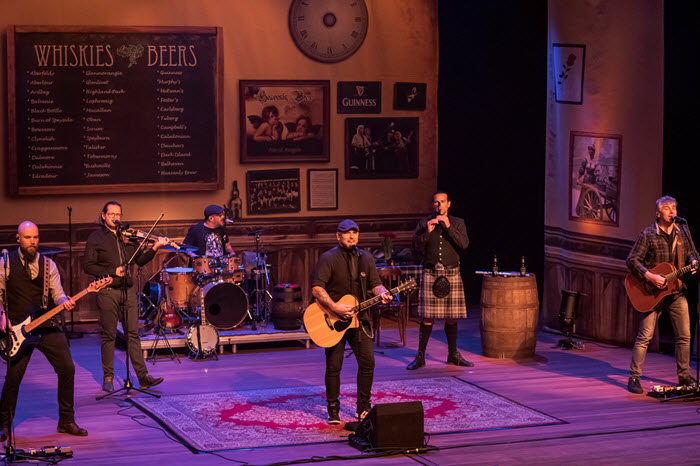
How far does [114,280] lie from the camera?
10406 mm

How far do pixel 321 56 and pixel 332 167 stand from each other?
1484mm

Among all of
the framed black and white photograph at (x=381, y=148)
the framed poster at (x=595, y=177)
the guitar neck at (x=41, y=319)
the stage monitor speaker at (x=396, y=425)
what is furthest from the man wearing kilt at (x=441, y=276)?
the guitar neck at (x=41, y=319)

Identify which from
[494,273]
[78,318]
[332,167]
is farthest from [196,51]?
[494,273]

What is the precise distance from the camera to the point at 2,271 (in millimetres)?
8703

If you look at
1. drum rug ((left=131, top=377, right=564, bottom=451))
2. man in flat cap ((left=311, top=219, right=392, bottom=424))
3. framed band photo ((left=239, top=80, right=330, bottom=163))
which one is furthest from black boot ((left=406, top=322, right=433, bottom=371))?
framed band photo ((left=239, top=80, right=330, bottom=163))

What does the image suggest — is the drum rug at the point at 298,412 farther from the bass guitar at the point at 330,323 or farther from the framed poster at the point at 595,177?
the framed poster at the point at 595,177

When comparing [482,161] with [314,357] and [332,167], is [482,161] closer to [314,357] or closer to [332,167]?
[332,167]

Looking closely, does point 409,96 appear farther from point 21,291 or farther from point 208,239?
point 21,291

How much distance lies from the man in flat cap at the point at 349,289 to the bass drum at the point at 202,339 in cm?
310

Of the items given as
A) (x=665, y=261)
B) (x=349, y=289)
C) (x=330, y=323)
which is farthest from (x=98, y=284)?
(x=665, y=261)

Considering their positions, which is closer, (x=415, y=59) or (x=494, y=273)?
(x=494, y=273)

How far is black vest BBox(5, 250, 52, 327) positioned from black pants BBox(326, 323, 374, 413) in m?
2.37

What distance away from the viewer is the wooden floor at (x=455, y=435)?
836 cm

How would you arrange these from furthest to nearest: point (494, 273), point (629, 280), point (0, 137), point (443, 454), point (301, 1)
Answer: point (301, 1), point (0, 137), point (494, 273), point (629, 280), point (443, 454)
